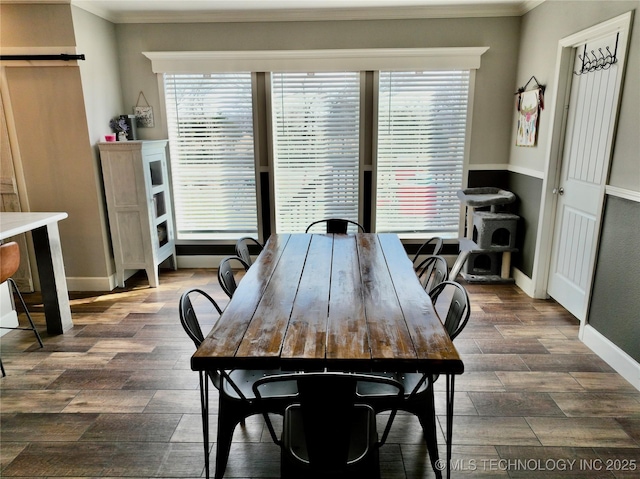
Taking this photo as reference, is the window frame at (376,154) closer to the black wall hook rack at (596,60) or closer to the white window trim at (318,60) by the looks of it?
the white window trim at (318,60)

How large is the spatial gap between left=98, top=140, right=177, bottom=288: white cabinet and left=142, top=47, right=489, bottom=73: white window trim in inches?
32.3

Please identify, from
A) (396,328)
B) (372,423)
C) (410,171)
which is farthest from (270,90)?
(372,423)

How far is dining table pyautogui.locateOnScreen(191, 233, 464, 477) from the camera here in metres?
1.46

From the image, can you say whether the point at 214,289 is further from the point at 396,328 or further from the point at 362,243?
the point at 396,328

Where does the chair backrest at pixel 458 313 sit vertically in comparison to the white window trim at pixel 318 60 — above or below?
below

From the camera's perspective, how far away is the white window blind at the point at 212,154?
423cm

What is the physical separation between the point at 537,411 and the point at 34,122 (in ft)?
14.2

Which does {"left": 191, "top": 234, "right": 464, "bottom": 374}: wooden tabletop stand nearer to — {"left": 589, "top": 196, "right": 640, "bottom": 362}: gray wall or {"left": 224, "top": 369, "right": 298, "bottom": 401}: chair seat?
{"left": 224, "top": 369, "right": 298, "bottom": 401}: chair seat

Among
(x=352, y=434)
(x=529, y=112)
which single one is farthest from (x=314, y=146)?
(x=352, y=434)

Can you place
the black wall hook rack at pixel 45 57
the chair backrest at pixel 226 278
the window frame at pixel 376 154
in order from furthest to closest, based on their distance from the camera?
the window frame at pixel 376 154 → the black wall hook rack at pixel 45 57 → the chair backrest at pixel 226 278

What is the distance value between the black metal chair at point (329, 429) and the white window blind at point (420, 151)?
3.13 m

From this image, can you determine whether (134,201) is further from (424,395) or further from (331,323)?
(424,395)

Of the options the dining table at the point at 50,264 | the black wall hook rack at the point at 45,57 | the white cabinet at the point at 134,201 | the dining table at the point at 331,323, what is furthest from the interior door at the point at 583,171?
the black wall hook rack at the point at 45,57

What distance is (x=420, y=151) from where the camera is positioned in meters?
4.33
